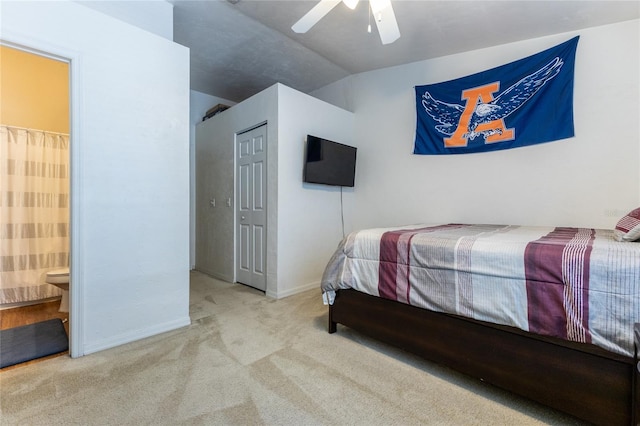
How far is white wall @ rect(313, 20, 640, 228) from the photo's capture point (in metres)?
2.29

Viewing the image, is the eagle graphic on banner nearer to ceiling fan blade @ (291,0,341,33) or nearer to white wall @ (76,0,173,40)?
ceiling fan blade @ (291,0,341,33)

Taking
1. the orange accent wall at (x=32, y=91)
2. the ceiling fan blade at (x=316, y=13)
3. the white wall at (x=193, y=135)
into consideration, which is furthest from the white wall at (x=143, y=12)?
the white wall at (x=193, y=135)

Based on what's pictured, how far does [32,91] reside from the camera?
2988mm

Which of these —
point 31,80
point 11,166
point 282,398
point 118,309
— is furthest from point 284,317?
point 31,80

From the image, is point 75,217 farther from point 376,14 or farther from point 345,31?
point 345,31

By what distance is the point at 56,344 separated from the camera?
198 centimetres

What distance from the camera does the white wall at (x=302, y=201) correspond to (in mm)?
3061

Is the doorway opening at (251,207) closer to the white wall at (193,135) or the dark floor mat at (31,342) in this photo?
the white wall at (193,135)

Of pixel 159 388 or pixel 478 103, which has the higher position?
pixel 478 103

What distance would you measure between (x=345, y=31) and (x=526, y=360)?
2.97 metres

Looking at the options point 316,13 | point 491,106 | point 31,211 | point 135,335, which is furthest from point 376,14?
point 31,211

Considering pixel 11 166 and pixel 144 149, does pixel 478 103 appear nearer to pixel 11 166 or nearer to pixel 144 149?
pixel 144 149

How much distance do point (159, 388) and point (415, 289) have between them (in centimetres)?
154

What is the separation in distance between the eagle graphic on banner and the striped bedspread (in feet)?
5.62
